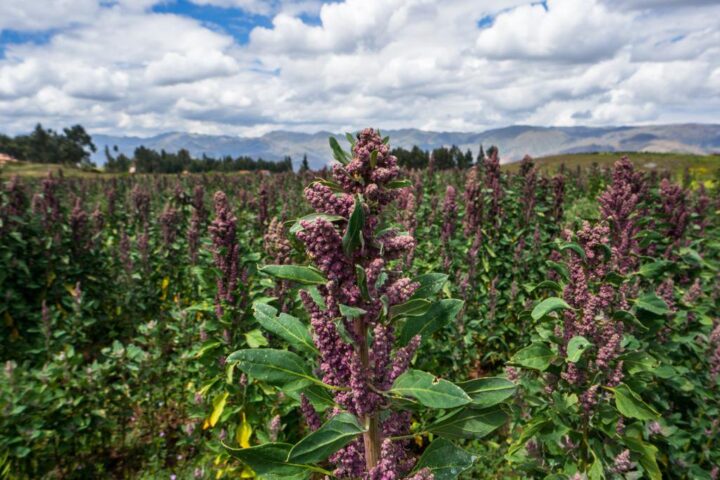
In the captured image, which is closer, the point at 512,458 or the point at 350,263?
the point at 350,263

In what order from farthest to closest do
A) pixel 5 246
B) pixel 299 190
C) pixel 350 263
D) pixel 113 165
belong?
pixel 113 165
pixel 299 190
pixel 5 246
pixel 350 263

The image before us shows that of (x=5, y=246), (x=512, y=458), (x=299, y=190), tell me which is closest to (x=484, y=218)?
(x=512, y=458)

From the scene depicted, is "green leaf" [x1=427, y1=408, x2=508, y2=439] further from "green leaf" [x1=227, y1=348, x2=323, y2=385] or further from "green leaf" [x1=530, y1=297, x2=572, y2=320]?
"green leaf" [x1=530, y1=297, x2=572, y2=320]

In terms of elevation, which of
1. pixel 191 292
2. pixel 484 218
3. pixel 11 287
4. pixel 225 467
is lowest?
pixel 225 467

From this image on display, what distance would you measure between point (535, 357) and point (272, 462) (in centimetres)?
226

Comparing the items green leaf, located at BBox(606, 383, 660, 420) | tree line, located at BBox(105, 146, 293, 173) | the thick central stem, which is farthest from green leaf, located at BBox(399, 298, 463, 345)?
tree line, located at BBox(105, 146, 293, 173)

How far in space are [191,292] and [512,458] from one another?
23.0ft

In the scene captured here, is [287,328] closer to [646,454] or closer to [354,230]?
[354,230]

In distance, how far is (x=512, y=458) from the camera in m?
3.63

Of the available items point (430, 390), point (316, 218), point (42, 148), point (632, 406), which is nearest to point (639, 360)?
point (632, 406)

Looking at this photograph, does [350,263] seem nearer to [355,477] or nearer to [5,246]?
[355,477]

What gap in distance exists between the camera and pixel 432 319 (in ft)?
5.30

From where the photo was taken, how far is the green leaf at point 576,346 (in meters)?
2.66

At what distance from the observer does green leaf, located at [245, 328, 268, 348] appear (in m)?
4.25
